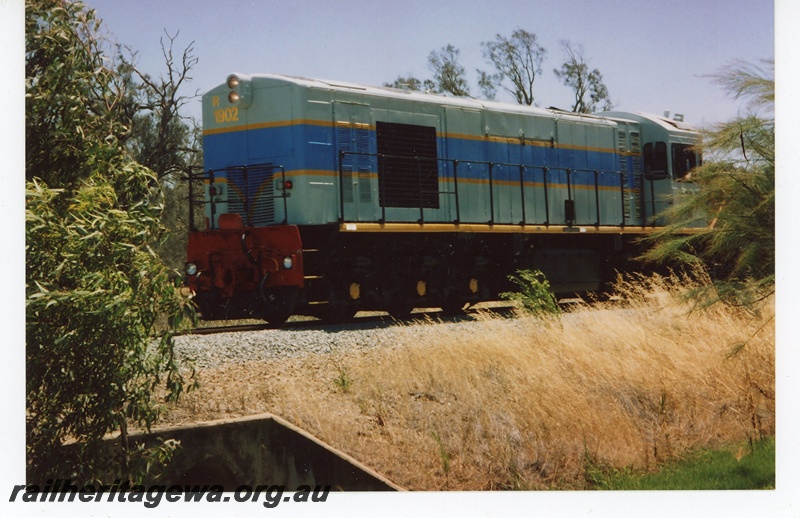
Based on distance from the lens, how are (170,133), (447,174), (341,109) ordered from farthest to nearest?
(170,133), (447,174), (341,109)

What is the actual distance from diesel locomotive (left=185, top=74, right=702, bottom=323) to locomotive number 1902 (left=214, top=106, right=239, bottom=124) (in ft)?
0.05

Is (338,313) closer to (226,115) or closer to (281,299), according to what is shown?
(281,299)

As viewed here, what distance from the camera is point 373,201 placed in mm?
11844

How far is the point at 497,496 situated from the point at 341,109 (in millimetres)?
7351

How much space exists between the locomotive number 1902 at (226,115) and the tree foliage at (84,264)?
21.1ft

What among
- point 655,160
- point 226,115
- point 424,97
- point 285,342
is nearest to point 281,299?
point 285,342

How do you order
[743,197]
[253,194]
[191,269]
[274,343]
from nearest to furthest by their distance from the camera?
[743,197] → [274,343] → [191,269] → [253,194]

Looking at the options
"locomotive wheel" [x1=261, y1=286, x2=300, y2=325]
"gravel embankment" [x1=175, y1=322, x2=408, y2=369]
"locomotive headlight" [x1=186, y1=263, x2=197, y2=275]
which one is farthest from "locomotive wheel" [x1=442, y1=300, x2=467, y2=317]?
"locomotive headlight" [x1=186, y1=263, x2=197, y2=275]

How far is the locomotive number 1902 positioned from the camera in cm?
1176

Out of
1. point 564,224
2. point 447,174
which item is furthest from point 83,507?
point 564,224

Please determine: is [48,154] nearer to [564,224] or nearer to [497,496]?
[497,496]

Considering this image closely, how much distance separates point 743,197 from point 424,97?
658 cm

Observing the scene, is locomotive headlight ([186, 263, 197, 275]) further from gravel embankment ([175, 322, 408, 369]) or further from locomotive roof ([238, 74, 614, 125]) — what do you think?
locomotive roof ([238, 74, 614, 125])

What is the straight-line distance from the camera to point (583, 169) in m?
14.6
